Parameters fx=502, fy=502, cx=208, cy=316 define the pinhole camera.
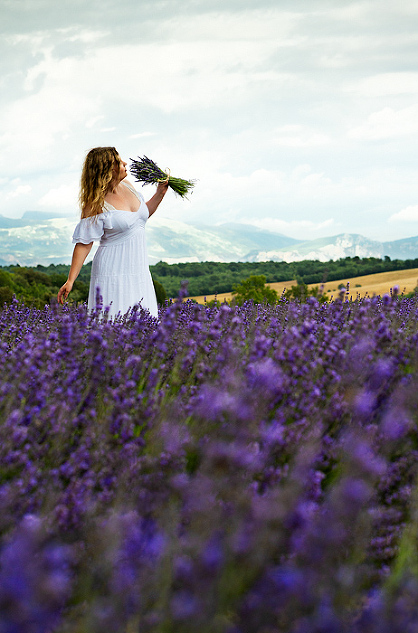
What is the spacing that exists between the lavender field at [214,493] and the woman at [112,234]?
5.29 ft

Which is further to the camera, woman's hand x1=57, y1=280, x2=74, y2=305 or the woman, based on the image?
the woman

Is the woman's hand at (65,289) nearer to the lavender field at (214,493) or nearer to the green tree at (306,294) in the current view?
the lavender field at (214,493)

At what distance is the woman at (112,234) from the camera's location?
4.10 m

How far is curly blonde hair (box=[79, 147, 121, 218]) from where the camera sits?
13.3 ft

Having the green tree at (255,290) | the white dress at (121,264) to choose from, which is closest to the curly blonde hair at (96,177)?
the white dress at (121,264)

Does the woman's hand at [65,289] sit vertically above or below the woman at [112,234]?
below

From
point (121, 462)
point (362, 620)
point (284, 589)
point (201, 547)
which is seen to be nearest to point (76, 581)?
point (121, 462)

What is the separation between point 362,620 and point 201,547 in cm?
57

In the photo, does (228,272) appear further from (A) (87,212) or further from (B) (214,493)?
(B) (214,493)

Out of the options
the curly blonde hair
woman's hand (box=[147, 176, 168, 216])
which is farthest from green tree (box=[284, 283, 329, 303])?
the curly blonde hair

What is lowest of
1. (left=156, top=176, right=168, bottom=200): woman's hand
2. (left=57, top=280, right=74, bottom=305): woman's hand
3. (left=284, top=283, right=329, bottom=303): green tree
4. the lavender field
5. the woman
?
the lavender field

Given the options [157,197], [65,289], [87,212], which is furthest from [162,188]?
[65,289]

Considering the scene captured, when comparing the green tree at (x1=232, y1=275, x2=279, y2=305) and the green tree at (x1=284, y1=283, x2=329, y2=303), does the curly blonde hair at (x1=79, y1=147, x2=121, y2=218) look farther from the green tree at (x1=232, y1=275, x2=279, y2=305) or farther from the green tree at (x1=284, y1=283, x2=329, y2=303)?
the green tree at (x1=232, y1=275, x2=279, y2=305)

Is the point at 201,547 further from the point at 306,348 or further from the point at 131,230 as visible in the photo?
the point at 131,230
